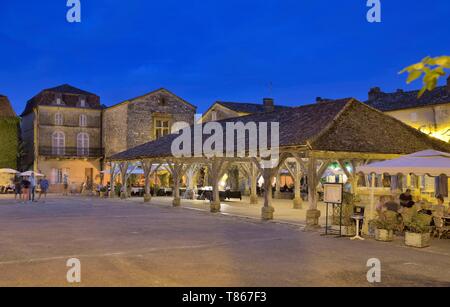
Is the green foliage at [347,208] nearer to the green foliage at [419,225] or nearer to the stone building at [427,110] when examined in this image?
the green foliage at [419,225]

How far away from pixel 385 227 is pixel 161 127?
2789 centimetres

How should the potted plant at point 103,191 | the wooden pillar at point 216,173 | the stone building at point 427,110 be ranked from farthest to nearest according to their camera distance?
the potted plant at point 103,191 → the stone building at point 427,110 → the wooden pillar at point 216,173

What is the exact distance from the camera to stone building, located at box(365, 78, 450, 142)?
23.9 meters

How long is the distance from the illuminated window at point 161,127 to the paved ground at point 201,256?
76.9ft

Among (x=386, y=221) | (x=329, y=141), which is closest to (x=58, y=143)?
(x=329, y=141)

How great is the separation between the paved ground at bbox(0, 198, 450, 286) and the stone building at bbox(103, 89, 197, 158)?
22.2 meters

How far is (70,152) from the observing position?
123 ft

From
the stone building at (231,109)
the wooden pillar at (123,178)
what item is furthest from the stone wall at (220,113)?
the wooden pillar at (123,178)

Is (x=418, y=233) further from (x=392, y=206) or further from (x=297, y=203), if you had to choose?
(x=297, y=203)

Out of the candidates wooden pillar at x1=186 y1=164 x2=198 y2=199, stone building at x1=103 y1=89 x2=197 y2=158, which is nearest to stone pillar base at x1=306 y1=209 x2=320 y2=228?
wooden pillar at x1=186 y1=164 x2=198 y2=199

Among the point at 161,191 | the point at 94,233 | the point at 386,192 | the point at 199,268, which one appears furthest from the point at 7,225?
the point at 161,191

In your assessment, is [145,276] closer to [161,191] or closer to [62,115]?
[161,191]

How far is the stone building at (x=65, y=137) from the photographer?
121ft
